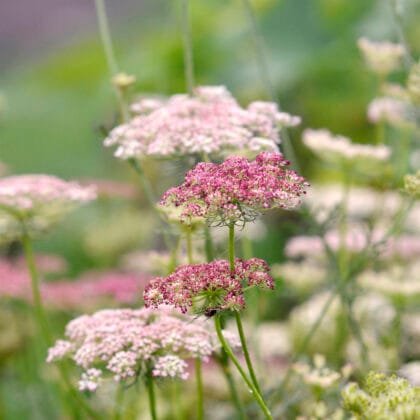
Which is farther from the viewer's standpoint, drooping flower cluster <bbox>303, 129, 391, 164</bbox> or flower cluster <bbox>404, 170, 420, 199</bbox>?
drooping flower cluster <bbox>303, 129, 391, 164</bbox>

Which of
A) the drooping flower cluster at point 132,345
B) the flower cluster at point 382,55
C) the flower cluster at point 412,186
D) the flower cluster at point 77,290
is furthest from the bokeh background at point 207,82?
the flower cluster at point 412,186

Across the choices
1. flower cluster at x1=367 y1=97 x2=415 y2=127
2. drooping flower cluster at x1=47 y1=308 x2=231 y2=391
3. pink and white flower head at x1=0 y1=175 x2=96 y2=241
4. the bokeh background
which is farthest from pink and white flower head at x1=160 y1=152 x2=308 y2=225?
the bokeh background

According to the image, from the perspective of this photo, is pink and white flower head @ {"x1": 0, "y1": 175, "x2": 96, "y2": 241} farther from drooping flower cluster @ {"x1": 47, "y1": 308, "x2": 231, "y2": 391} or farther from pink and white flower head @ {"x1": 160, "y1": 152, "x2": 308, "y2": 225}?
pink and white flower head @ {"x1": 160, "y1": 152, "x2": 308, "y2": 225}

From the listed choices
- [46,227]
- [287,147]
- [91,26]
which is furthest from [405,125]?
[91,26]

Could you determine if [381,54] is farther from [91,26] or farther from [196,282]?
[91,26]

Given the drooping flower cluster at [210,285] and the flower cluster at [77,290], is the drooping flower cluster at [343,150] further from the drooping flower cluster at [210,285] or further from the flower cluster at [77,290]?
the drooping flower cluster at [210,285]

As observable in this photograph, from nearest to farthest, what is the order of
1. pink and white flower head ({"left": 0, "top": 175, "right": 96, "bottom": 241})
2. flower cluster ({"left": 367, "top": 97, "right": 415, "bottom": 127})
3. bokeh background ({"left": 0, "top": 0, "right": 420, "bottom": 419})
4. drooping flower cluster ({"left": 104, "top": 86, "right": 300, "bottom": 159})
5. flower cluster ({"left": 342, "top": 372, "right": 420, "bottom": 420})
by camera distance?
flower cluster ({"left": 342, "top": 372, "right": 420, "bottom": 420}) → drooping flower cluster ({"left": 104, "top": 86, "right": 300, "bottom": 159}) → pink and white flower head ({"left": 0, "top": 175, "right": 96, "bottom": 241}) → flower cluster ({"left": 367, "top": 97, "right": 415, "bottom": 127}) → bokeh background ({"left": 0, "top": 0, "right": 420, "bottom": 419})
